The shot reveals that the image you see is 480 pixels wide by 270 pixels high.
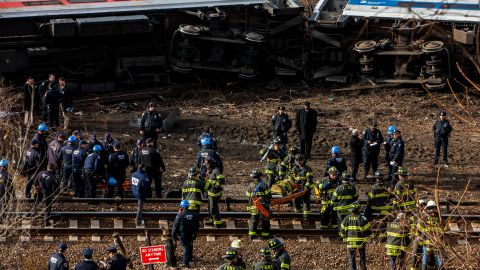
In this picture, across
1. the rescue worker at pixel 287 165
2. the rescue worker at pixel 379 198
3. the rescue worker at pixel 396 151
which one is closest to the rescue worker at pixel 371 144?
the rescue worker at pixel 396 151

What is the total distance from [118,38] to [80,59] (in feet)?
3.74

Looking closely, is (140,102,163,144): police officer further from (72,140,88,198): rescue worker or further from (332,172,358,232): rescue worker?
(332,172,358,232): rescue worker

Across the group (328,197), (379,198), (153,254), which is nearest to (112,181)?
(328,197)

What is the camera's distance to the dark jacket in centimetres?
2600

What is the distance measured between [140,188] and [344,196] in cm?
372

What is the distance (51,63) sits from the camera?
98.0ft

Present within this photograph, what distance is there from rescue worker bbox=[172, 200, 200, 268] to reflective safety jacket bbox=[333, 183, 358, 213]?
2.71m

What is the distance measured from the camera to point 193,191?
67.6ft

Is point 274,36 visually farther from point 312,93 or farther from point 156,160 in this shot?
point 156,160

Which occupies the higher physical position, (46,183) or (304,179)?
Result: (46,183)

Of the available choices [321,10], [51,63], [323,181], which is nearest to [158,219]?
[323,181]

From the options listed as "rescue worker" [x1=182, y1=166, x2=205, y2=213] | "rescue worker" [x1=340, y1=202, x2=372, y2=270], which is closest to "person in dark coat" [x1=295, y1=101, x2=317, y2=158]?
"rescue worker" [x1=182, y1=166, x2=205, y2=213]

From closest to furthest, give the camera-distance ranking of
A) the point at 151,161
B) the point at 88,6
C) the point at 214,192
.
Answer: the point at 214,192
the point at 151,161
the point at 88,6

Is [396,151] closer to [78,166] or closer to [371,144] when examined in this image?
[371,144]
